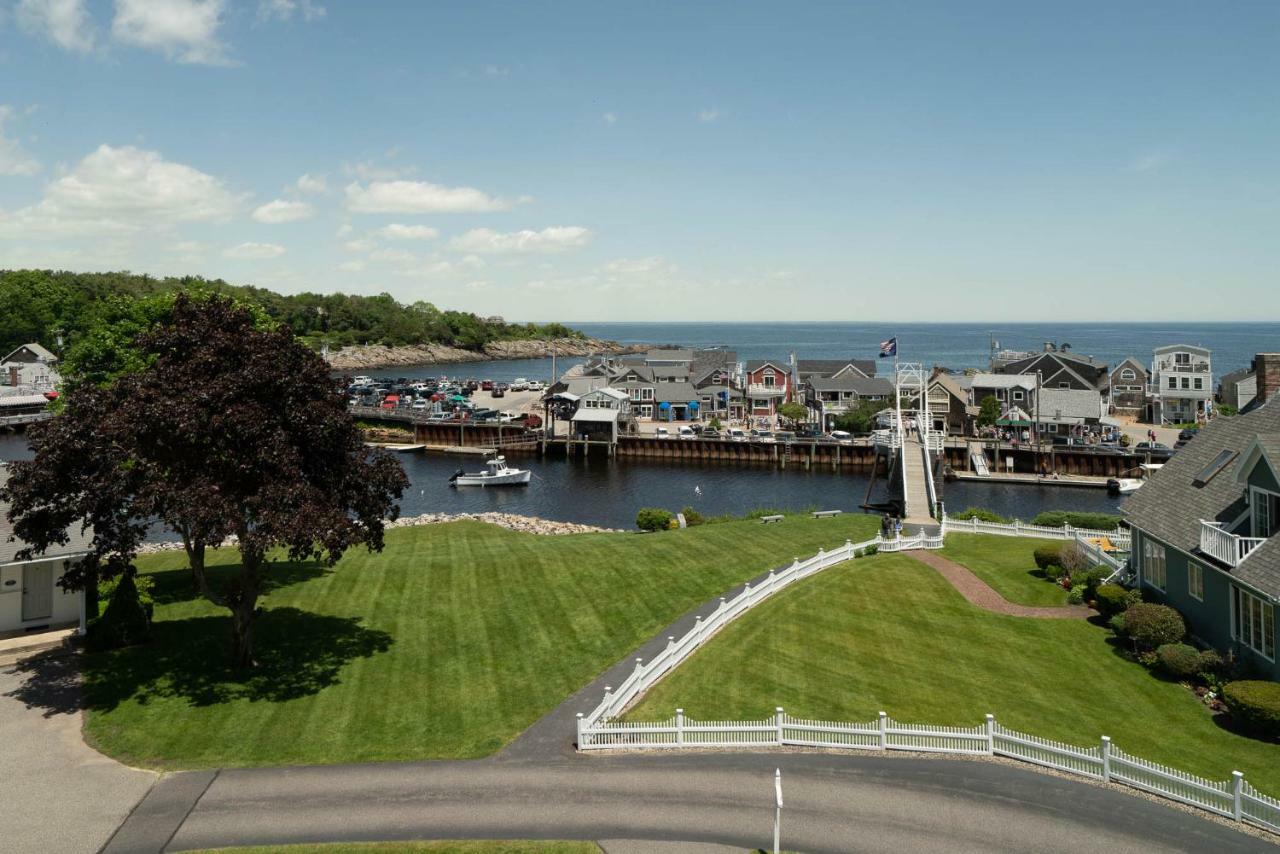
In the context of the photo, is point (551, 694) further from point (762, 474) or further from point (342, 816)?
point (762, 474)

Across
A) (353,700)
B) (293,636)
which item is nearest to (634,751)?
(353,700)

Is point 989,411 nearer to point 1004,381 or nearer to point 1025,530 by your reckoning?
point 1004,381

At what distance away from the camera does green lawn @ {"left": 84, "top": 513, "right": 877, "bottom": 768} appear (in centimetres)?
2200

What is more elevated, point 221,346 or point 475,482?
point 221,346

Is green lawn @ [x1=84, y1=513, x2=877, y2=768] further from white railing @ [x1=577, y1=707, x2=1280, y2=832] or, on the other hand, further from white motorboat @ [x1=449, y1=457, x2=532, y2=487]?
white motorboat @ [x1=449, y1=457, x2=532, y2=487]

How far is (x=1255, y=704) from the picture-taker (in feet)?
70.6

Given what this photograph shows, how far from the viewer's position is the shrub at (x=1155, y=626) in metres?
27.0

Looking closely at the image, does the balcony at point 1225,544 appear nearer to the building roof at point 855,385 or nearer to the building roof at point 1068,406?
the building roof at point 1068,406

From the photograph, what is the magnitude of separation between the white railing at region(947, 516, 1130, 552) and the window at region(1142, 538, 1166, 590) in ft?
31.6

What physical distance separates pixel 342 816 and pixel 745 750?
9.88 metres

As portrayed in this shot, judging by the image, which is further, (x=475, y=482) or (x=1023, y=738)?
(x=475, y=482)

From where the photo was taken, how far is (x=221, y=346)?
953 inches

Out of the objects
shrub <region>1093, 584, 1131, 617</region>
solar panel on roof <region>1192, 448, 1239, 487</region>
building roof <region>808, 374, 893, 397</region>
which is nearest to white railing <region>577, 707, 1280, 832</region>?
shrub <region>1093, 584, 1131, 617</region>

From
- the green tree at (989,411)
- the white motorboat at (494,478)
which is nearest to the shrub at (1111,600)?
the white motorboat at (494,478)
